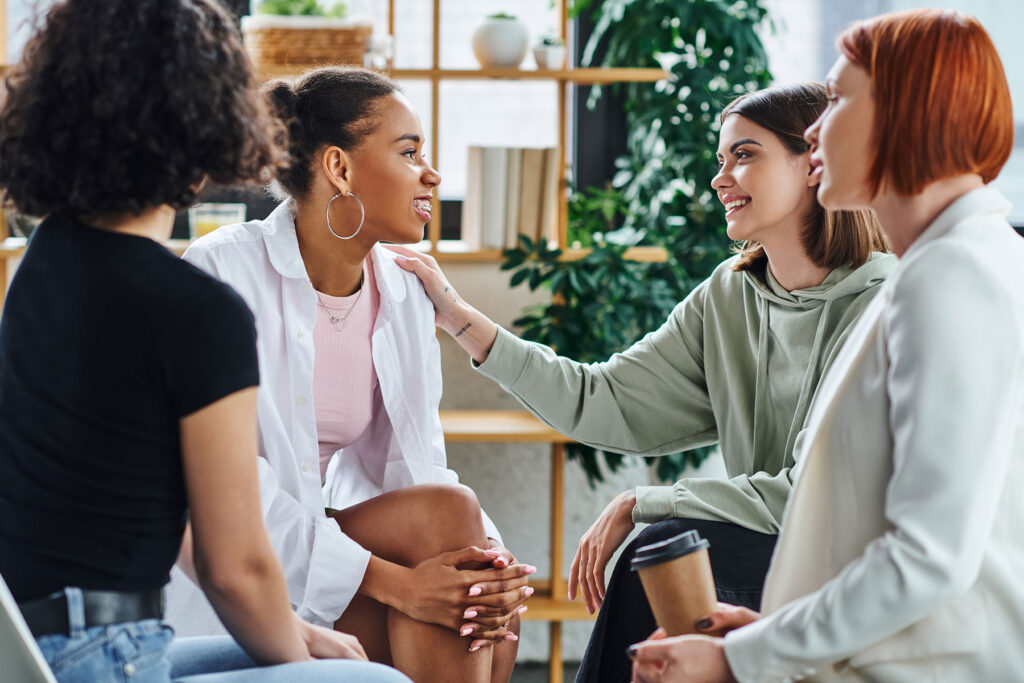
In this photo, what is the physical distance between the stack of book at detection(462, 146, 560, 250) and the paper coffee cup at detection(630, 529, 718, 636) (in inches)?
67.8

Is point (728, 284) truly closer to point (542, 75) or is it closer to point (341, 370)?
point (341, 370)

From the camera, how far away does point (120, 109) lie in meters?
0.94

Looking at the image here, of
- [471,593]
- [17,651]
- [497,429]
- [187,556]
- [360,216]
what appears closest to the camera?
[17,651]

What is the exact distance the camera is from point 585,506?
10.1 feet

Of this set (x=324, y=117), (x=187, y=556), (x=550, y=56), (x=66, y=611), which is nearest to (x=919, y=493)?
(x=66, y=611)

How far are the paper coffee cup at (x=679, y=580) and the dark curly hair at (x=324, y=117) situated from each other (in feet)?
3.26

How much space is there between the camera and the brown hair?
1651 millimetres

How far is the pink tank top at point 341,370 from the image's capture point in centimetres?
178

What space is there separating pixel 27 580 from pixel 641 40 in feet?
7.09

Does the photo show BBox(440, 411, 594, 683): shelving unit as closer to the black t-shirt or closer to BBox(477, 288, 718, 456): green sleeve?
BBox(477, 288, 718, 456): green sleeve

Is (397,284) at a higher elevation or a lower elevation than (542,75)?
lower

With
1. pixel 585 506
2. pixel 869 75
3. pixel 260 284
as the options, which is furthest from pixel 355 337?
pixel 585 506

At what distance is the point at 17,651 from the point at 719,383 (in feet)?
4.00

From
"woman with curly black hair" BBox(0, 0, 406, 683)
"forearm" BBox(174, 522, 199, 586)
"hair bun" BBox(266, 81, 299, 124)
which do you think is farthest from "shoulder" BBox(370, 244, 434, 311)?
"woman with curly black hair" BBox(0, 0, 406, 683)
